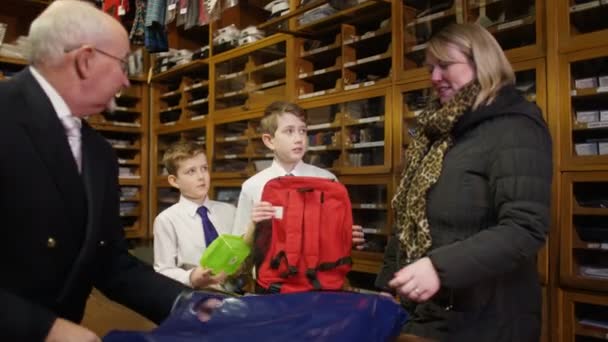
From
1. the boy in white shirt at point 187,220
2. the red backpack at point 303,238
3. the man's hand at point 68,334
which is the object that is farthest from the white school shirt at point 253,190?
the man's hand at point 68,334

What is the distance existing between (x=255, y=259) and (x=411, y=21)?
1.61 m

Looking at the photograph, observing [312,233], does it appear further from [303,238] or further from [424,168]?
[424,168]

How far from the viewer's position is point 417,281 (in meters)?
1.24

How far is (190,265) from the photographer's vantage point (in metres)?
2.29

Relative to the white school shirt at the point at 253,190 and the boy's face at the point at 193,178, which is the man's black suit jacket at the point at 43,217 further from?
the boy's face at the point at 193,178

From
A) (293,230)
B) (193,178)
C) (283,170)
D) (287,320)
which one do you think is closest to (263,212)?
(293,230)

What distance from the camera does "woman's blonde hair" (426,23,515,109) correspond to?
4.90 feet

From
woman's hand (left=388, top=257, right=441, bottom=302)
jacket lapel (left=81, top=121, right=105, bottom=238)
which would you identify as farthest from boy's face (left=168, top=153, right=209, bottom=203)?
woman's hand (left=388, top=257, right=441, bottom=302)

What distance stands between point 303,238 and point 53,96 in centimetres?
107

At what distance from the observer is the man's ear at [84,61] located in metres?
1.19

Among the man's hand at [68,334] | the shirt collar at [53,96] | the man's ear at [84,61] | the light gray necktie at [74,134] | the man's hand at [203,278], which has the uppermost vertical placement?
the man's ear at [84,61]

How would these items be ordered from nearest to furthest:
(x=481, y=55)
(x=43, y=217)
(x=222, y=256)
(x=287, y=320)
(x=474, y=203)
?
(x=287, y=320) → (x=43, y=217) → (x=474, y=203) → (x=481, y=55) → (x=222, y=256)

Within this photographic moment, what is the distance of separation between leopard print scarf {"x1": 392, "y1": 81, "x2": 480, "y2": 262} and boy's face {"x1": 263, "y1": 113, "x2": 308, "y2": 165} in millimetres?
841

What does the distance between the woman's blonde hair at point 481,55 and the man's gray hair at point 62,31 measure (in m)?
0.91
